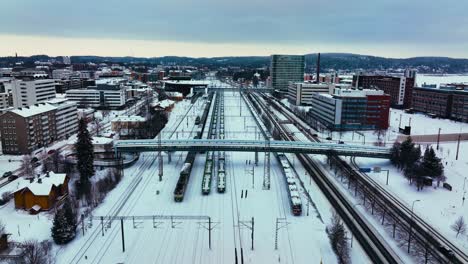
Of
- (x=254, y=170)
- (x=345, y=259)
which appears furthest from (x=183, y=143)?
(x=345, y=259)

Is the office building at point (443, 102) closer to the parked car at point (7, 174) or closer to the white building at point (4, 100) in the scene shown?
the parked car at point (7, 174)

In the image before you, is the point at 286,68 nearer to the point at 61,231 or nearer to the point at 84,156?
the point at 84,156

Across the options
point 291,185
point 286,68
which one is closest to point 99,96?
point 291,185

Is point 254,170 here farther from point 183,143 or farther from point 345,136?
point 345,136

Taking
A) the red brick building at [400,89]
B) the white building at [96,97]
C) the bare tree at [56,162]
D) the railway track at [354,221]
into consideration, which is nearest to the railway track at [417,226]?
the railway track at [354,221]

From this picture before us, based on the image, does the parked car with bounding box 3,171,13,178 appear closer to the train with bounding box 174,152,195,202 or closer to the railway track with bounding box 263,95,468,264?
the train with bounding box 174,152,195,202

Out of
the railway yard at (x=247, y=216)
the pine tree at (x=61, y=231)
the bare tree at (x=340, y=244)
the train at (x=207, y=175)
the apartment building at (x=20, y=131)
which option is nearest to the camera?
the bare tree at (x=340, y=244)
